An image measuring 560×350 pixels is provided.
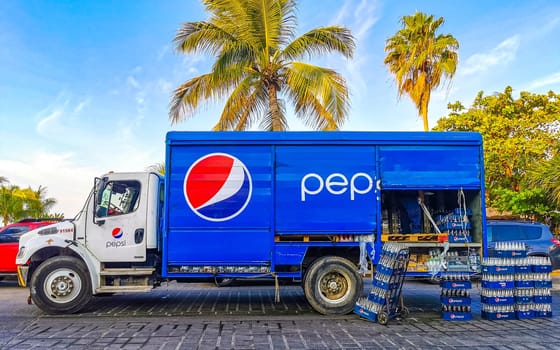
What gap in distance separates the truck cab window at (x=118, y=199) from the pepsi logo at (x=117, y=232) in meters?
0.29

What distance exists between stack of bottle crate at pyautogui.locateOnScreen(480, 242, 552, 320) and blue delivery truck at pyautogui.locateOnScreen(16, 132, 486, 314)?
39 centimetres

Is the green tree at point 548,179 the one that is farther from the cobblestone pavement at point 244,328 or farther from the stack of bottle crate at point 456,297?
the stack of bottle crate at point 456,297

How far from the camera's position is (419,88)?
23.0 meters

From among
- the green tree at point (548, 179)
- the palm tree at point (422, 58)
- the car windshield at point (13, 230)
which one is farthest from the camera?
the palm tree at point (422, 58)

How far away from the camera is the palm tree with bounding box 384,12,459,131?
74.4 feet

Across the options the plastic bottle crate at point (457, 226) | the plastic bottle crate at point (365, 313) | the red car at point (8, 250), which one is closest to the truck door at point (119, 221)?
the plastic bottle crate at point (365, 313)

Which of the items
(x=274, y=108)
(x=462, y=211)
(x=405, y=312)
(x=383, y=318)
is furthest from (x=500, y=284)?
(x=274, y=108)

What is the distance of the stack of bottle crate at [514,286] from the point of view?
7.94 metres

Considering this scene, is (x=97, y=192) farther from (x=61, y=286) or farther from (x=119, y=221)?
(x=61, y=286)

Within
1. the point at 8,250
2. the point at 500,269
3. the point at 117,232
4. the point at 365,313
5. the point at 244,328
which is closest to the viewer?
the point at 244,328

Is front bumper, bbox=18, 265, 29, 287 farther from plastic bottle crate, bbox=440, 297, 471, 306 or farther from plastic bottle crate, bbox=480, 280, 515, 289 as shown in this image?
plastic bottle crate, bbox=480, 280, 515, 289

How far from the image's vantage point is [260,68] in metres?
15.7

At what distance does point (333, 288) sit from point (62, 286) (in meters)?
4.90

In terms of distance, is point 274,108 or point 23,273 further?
point 274,108
